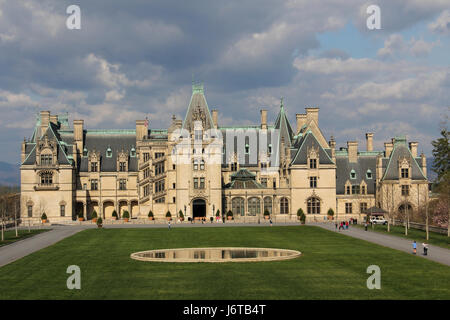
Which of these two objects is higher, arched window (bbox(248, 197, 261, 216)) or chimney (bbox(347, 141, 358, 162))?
chimney (bbox(347, 141, 358, 162))

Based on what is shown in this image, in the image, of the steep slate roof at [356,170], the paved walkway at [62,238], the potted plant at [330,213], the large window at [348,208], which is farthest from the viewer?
the steep slate roof at [356,170]

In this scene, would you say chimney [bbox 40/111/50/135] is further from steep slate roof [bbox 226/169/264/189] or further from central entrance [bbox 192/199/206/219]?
steep slate roof [bbox 226/169/264/189]

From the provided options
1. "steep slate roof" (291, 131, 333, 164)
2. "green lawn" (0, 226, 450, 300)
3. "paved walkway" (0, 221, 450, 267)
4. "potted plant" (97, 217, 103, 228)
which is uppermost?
"steep slate roof" (291, 131, 333, 164)

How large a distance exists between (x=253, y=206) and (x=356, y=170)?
19.7m

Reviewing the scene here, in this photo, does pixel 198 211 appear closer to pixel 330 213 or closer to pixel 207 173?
pixel 207 173

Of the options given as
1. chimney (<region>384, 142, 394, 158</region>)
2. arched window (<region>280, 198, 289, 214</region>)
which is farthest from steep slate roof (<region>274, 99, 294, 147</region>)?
chimney (<region>384, 142, 394, 158</region>)

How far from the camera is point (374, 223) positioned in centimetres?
8919

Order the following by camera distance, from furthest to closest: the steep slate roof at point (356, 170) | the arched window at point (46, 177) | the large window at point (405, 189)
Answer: the steep slate roof at point (356, 170)
the arched window at point (46, 177)
the large window at point (405, 189)

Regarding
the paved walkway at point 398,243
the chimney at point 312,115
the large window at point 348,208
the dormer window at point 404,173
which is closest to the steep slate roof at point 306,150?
the chimney at point 312,115

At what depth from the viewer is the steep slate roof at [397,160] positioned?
9869 centimetres

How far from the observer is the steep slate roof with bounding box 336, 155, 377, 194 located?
10344 cm

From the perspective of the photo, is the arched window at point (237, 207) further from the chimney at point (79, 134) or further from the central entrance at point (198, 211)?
the chimney at point (79, 134)

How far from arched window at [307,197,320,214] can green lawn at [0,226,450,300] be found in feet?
127

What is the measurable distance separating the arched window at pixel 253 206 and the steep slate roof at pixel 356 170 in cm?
1409
